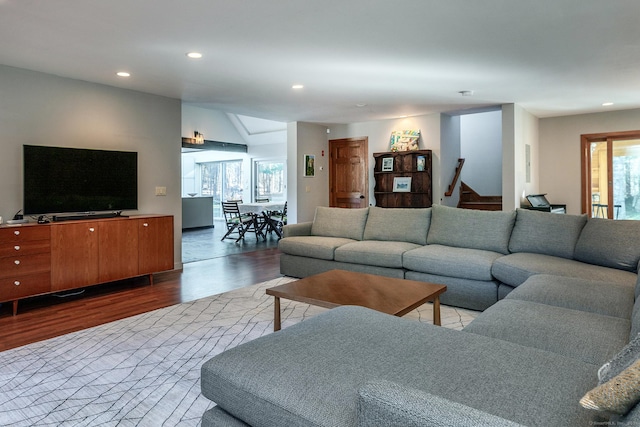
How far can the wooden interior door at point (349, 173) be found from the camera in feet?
25.9

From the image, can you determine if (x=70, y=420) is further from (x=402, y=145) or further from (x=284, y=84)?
(x=402, y=145)

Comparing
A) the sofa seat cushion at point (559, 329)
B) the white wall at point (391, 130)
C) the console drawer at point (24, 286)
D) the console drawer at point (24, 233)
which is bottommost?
the console drawer at point (24, 286)

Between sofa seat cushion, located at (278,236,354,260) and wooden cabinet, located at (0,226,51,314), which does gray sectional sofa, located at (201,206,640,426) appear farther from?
wooden cabinet, located at (0,226,51,314)

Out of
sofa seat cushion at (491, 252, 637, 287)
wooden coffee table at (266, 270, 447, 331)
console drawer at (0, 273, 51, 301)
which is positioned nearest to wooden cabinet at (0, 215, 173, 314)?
console drawer at (0, 273, 51, 301)

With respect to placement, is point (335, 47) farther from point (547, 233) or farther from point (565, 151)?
point (565, 151)

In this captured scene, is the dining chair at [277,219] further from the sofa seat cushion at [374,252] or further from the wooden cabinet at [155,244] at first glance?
the sofa seat cushion at [374,252]

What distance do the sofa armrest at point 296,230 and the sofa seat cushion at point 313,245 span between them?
0.12 m

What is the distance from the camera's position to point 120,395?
2.16 meters

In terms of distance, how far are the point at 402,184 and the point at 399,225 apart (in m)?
2.73

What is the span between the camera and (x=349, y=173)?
26.6 feet

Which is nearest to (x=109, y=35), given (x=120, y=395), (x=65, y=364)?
(x=65, y=364)

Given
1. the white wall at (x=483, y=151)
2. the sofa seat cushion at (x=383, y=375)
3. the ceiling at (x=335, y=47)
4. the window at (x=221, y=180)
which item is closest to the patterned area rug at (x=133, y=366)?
the sofa seat cushion at (x=383, y=375)

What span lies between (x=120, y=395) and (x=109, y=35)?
267 cm

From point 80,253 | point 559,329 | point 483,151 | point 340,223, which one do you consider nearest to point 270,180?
point 483,151
